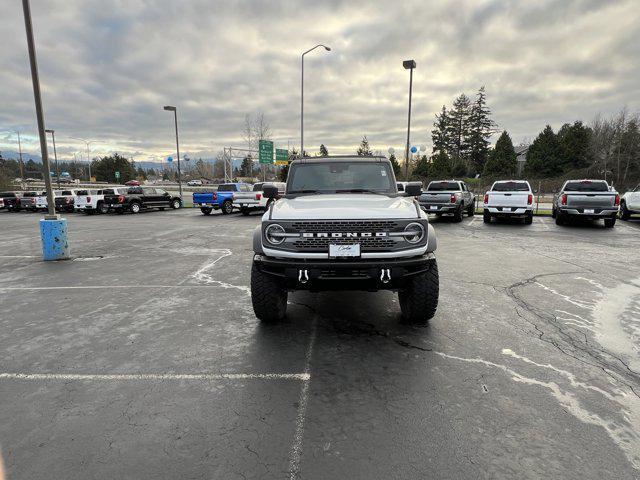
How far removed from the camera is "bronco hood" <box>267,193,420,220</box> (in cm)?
418

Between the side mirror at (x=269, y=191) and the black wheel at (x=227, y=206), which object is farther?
the black wheel at (x=227, y=206)

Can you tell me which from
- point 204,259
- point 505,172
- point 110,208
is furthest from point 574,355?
point 505,172

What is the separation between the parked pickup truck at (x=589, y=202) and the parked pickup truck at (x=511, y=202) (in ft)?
3.70

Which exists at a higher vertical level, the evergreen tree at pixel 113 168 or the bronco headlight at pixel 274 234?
the evergreen tree at pixel 113 168

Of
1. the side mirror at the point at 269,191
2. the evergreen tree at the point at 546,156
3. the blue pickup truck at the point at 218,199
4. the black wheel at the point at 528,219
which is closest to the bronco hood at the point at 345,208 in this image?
the side mirror at the point at 269,191

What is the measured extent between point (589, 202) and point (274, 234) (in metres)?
15.1

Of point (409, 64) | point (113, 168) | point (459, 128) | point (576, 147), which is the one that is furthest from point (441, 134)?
point (113, 168)

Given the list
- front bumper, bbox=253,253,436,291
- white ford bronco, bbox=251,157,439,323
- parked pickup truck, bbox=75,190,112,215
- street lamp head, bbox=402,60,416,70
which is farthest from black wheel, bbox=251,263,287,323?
parked pickup truck, bbox=75,190,112,215

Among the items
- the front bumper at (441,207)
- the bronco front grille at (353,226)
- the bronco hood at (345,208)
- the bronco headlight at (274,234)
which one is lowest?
the front bumper at (441,207)

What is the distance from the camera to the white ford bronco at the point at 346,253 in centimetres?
402

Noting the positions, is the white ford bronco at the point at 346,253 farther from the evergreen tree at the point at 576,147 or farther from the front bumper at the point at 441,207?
the evergreen tree at the point at 576,147

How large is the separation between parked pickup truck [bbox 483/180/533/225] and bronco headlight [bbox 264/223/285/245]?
1452cm

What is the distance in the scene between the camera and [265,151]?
4088 cm

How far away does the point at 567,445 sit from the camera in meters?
2.58
